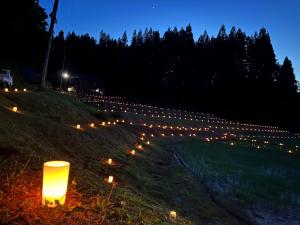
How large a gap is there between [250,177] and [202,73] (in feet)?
211

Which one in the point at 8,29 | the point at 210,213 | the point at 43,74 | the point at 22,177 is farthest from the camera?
the point at 8,29

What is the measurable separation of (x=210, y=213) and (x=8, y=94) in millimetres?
12927

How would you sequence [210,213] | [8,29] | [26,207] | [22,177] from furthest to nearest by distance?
[8,29] → [210,213] → [22,177] → [26,207]

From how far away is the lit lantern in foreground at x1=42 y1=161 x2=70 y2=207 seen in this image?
567 cm

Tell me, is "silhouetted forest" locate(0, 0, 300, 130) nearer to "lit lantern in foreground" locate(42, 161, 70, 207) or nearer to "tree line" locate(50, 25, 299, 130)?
"tree line" locate(50, 25, 299, 130)

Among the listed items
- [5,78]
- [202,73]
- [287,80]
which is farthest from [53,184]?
[287,80]

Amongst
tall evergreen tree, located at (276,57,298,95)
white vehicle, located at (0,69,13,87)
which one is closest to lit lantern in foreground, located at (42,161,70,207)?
white vehicle, located at (0,69,13,87)

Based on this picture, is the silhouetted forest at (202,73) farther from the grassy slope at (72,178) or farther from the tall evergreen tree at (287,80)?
the grassy slope at (72,178)

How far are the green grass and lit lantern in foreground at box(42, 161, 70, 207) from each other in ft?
29.4

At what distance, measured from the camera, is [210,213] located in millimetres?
10578

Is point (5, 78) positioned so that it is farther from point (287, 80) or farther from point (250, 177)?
point (287, 80)

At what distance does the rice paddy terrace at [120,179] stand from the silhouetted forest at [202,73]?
157ft

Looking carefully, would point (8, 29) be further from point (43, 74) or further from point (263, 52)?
point (263, 52)

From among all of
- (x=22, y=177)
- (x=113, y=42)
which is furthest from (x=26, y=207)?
(x=113, y=42)
